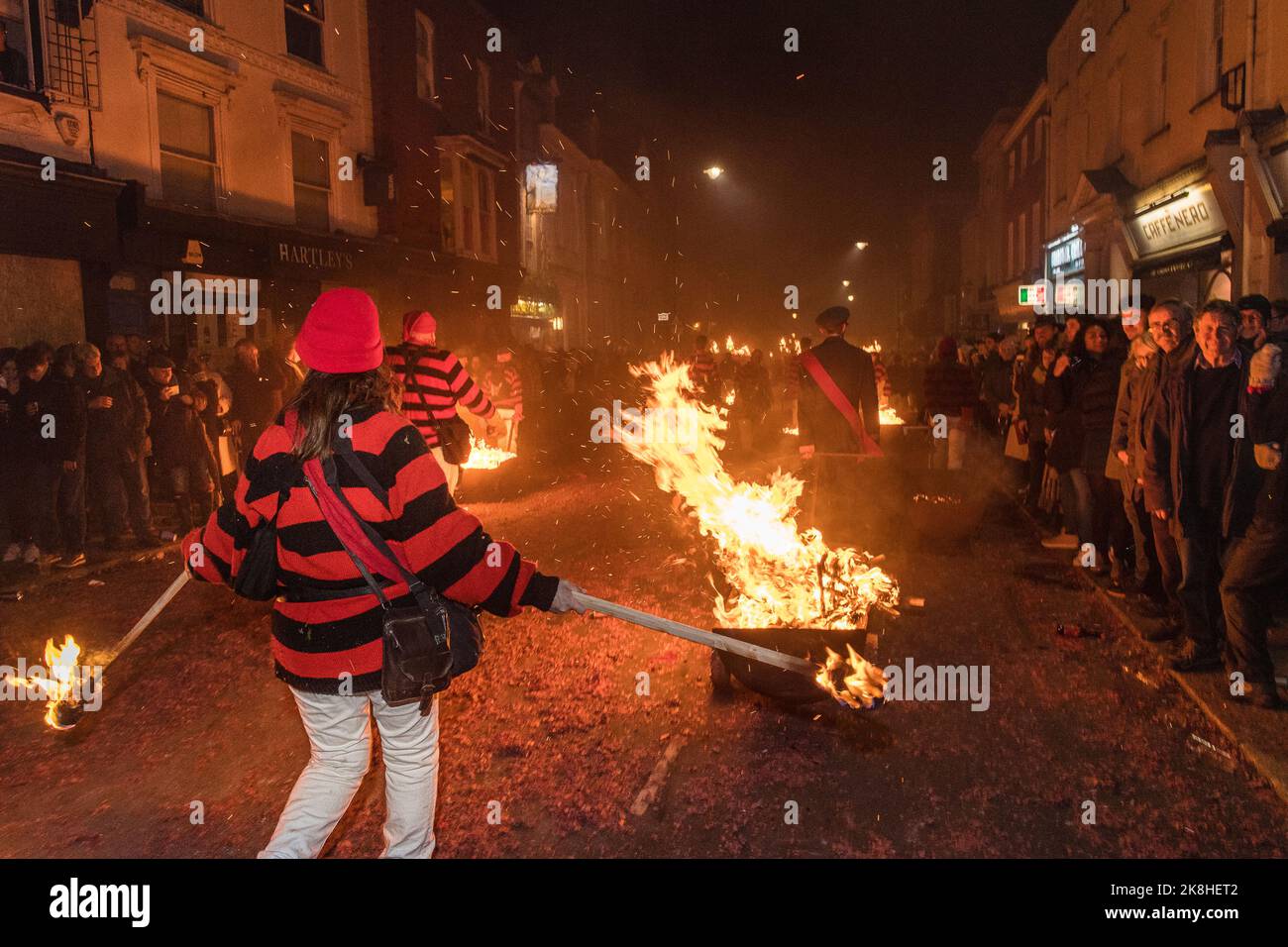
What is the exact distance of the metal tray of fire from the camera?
4.56 metres

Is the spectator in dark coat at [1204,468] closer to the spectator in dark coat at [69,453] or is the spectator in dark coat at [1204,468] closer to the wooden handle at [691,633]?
the wooden handle at [691,633]

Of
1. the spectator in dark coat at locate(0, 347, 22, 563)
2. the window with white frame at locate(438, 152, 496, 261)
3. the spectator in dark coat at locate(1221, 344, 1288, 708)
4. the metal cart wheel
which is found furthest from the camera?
the window with white frame at locate(438, 152, 496, 261)

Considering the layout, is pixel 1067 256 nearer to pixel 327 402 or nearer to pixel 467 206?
pixel 467 206

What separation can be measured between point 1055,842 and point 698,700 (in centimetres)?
209

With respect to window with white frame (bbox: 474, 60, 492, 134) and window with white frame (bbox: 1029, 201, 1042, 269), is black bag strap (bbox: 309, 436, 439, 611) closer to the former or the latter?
window with white frame (bbox: 474, 60, 492, 134)

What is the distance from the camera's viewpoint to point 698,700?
5301mm

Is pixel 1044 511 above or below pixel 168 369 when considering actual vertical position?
below

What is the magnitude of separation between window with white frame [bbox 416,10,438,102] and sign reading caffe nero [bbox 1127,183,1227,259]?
1673cm

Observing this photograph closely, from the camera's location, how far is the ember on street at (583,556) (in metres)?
3.21

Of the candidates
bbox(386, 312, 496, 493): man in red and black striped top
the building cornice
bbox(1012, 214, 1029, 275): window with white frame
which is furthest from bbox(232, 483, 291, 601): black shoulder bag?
bbox(1012, 214, 1029, 275): window with white frame

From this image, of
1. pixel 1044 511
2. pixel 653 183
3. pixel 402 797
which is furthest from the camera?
→ pixel 653 183

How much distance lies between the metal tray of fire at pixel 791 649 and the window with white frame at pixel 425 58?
21.6 meters
